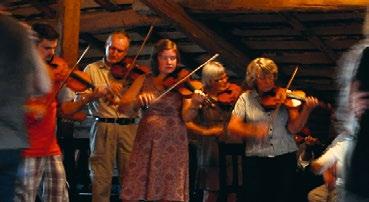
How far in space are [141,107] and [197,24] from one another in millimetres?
2488

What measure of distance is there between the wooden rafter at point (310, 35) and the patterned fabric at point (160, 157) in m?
2.49

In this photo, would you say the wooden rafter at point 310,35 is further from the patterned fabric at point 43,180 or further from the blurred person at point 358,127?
the blurred person at point 358,127

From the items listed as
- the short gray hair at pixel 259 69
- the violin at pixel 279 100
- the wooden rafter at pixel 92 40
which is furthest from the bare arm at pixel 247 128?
the wooden rafter at pixel 92 40

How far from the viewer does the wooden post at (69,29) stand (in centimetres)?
607

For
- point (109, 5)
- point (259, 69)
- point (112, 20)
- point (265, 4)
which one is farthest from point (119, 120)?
point (109, 5)

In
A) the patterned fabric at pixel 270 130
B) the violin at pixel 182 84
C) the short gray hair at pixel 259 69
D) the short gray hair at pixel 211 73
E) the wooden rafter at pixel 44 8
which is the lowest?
the patterned fabric at pixel 270 130

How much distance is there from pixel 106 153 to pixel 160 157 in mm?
736

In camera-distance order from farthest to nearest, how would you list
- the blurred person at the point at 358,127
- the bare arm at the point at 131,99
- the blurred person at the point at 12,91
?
the bare arm at the point at 131,99
the blurred person at the point at 12,91
the blurred person at the point at 358,127

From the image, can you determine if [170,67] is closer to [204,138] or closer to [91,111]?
[91,111]

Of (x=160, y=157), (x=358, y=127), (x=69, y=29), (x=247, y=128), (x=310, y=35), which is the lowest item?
(x=160, y=157)

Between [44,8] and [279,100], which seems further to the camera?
[44,8]

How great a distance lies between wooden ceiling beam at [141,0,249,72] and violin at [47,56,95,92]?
187 cm

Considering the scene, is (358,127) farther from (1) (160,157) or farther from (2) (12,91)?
(1) (160,157)

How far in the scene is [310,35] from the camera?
7.29 m
